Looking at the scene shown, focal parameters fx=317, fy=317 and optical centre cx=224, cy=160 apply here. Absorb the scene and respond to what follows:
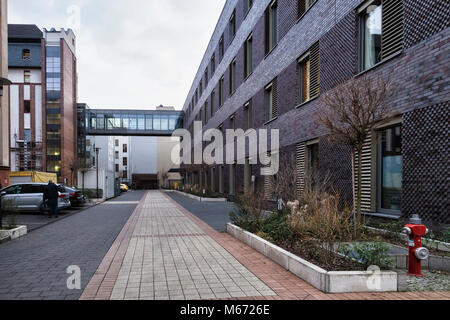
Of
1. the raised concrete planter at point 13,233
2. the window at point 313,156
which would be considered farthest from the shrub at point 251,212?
the raised concrete planter at point 13,233

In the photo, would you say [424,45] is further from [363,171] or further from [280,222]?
[280,222]

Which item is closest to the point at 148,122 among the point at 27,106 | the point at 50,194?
the point at 27,106

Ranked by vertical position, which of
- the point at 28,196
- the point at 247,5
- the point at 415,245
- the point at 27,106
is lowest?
the point at 28,196

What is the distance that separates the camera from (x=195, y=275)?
5.16 m

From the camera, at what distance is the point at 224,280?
16.1 ft

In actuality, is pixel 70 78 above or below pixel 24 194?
above

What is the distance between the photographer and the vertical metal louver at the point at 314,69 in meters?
11.9

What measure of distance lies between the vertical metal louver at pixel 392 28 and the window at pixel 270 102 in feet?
25.4

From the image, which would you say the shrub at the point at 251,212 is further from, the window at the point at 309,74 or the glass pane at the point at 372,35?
the window at the point at 309,74

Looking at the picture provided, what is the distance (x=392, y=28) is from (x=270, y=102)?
940 centimetres

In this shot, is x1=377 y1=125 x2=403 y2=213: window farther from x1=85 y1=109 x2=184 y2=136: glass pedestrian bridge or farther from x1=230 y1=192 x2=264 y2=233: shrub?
x1=85 y1=109 x2=184 y2=136: glass pedestrian bridge

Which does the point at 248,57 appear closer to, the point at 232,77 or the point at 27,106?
the point at 232,77
